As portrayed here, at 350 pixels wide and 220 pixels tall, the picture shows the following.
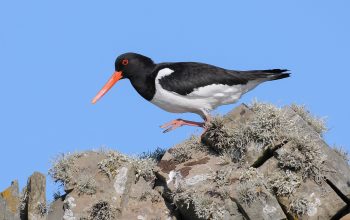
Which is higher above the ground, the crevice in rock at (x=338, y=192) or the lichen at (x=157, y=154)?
the lichen at (x=157, y=154)

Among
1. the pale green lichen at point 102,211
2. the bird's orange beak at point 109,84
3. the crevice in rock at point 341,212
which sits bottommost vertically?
the crevice in rock at point 341,212

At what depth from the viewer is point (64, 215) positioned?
36.7ft

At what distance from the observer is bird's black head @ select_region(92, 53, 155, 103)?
14117 millimetres

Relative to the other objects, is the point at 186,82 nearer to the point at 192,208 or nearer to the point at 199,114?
the point at 199,114

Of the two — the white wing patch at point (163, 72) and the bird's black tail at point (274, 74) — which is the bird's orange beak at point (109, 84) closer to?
the white wing patch at point (163, 72)

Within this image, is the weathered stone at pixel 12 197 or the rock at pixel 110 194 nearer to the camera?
the rock at pixel 110 194

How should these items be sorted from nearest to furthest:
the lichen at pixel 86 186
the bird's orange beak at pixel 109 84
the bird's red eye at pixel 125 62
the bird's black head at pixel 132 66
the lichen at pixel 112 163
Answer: the lichen at pixel 86 186, the lichen at pixel 112 163, the bird's black head at pixel 132 66, the bird's red eye at pixel 125 62, the bird's orange beak at pixel 109 84

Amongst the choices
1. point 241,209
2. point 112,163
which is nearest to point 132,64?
point 112,163

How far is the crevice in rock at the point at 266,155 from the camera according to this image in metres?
11.6

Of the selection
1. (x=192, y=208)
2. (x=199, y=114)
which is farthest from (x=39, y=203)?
(x=199, y=114)

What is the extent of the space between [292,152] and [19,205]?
19.9 ft

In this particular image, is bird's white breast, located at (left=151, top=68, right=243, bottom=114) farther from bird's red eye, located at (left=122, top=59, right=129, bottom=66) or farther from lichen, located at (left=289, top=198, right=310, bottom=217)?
lichen, located at (left=289, top=198, right=310, bottom=217)

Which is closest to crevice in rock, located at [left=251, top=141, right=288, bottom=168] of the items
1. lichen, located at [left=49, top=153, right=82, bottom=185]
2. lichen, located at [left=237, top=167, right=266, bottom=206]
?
lichen, located at [left=237, top=167, right=266, bottom=206]

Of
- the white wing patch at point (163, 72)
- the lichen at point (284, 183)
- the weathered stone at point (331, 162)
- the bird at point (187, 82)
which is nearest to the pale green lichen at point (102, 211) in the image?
the bird at point (187, 82)
